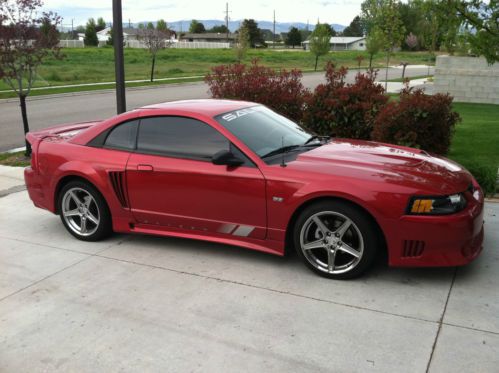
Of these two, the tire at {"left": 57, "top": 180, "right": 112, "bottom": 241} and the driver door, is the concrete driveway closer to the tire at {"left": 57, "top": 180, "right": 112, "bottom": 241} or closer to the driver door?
the tire at {"left": 57, "top": 180, "right": 112, "bottom": 241}

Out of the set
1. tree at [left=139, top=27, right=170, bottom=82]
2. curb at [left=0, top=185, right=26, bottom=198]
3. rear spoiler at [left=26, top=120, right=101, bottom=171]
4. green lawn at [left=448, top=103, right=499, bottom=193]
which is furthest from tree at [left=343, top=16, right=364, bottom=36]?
rear spoiler at [left=26, top=120, right=101, bottom=171]

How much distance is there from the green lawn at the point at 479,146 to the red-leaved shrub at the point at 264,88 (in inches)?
105

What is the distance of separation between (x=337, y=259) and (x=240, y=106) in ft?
6.21

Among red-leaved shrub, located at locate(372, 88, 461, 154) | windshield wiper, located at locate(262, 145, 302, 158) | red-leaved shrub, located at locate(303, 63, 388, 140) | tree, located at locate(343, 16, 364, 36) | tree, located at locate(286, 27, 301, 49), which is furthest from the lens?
tree, located at locate(343, 16, 364, 36)

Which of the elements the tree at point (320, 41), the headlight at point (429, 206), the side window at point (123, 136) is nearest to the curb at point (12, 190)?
the side window at point (123, 136)

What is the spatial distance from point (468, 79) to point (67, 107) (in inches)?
562

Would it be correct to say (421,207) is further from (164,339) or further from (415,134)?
(415,134)

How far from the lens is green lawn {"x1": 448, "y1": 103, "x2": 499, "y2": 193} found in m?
6.94

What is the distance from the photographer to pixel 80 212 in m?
5.54

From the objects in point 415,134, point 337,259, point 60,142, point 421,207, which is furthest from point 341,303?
point 415,134

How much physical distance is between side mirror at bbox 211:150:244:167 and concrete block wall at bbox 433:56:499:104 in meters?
16.2

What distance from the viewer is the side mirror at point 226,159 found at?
4.61 m

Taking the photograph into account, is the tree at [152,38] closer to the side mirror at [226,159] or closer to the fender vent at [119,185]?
the fender vent at [119,185]

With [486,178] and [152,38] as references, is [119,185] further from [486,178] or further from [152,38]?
[152,38]
